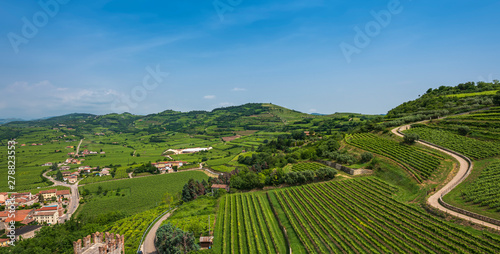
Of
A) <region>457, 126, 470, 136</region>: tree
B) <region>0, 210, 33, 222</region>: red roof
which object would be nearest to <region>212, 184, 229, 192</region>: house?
<region>0, 210, 33, 222</region>: red roof

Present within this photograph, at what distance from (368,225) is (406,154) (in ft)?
70.0

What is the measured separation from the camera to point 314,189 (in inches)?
1569

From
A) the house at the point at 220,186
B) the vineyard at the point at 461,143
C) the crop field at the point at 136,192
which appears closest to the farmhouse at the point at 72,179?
the crop field at the point at 136,192

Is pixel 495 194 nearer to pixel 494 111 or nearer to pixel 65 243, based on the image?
pixel 494 111

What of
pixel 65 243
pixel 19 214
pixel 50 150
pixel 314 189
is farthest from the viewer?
pixel 50 150

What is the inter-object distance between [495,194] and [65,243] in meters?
51.2

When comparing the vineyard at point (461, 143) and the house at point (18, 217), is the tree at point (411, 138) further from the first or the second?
the house at point (18, 217)

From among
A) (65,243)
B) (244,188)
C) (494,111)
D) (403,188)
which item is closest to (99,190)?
(65,243)

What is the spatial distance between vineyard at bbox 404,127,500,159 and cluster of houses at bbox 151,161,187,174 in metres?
78.1

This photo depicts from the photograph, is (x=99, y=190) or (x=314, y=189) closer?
(x=314, y=189)

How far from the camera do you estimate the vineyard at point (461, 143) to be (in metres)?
34.3

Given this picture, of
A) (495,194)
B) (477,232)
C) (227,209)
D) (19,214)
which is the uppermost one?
(495,194)

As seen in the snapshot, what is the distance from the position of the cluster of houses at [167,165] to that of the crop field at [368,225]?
6121 cm

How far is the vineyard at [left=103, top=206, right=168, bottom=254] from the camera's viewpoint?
29169mm
